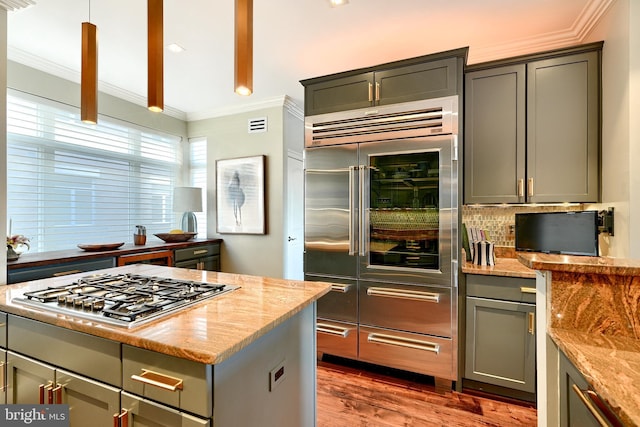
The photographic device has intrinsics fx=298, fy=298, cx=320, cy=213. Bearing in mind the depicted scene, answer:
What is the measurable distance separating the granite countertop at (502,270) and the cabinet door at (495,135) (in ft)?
1.64

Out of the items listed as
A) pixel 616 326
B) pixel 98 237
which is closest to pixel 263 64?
pixel 98 237

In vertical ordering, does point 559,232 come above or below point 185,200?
below

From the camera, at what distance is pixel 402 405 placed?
2.09 meters

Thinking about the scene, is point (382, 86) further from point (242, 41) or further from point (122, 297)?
point (122, 297)

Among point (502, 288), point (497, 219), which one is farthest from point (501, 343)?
point (497, 219)

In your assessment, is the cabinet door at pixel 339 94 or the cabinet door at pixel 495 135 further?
the cabinet door at pixel 339 94

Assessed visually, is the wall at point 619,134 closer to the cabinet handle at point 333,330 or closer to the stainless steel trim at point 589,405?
the stainless steel trim at point 589,405

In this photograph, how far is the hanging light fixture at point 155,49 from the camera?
1387 mm

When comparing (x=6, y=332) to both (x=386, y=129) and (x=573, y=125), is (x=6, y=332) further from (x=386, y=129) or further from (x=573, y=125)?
(x=573, y=125)

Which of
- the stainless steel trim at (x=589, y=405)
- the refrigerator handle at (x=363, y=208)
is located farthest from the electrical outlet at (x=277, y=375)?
the refrigerator handle at (x=363, y=208)

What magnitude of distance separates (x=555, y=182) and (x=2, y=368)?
3484 millimetres

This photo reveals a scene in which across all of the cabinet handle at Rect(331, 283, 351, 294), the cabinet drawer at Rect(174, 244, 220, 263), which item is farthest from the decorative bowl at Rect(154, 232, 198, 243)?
the cabinet handle at Rect(331, 283, 351, 294)

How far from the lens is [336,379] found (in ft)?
7.98

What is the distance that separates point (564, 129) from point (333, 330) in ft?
7.83
